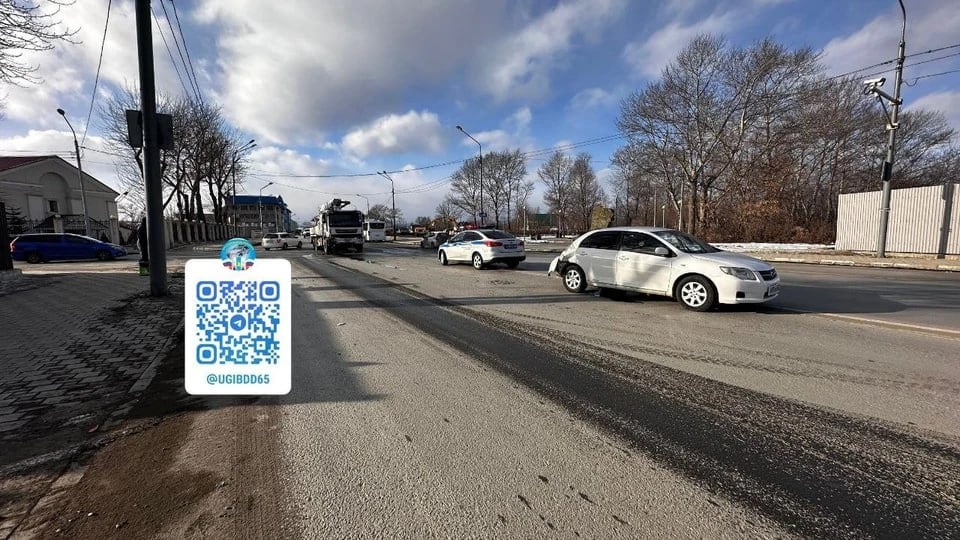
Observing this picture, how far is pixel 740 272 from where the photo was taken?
735 centimetres

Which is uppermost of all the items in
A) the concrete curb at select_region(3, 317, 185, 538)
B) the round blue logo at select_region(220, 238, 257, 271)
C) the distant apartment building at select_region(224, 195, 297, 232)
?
the distant apartment building at select_region(224, 195, 297, 232)

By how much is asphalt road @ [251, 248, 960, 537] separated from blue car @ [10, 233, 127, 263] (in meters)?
23.7

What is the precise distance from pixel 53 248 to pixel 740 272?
29394 mm

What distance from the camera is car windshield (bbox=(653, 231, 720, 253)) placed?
8.13 meters

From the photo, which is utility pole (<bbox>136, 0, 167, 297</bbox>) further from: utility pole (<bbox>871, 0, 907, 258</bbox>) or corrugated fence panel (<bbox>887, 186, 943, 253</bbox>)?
corrugated fence panel (<bbox>887, 186, 943, 253</bbox>)

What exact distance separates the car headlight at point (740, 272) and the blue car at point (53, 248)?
2844 centimetres

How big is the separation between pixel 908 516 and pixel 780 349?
340 centimetres

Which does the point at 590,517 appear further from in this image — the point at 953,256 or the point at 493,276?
the point at 953,256

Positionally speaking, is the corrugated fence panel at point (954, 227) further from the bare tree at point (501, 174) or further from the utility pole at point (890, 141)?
the bare tree at point (501, 174)

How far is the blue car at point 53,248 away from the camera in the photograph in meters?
21.1

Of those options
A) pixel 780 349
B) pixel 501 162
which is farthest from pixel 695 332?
pixel 501 162

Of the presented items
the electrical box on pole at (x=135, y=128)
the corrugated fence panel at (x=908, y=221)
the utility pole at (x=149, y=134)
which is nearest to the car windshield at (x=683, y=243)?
the utility pole at (x=149, y=134)

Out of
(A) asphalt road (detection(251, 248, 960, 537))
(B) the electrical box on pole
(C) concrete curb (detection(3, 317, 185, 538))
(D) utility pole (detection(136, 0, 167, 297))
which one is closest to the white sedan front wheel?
(A) asphalt road (detection(251, 248, 960, 537))

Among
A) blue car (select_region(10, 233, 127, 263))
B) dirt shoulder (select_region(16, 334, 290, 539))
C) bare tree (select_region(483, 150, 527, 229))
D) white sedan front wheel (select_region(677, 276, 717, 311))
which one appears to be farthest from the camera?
bare tree (select_region(483, 150, 527, 229))
